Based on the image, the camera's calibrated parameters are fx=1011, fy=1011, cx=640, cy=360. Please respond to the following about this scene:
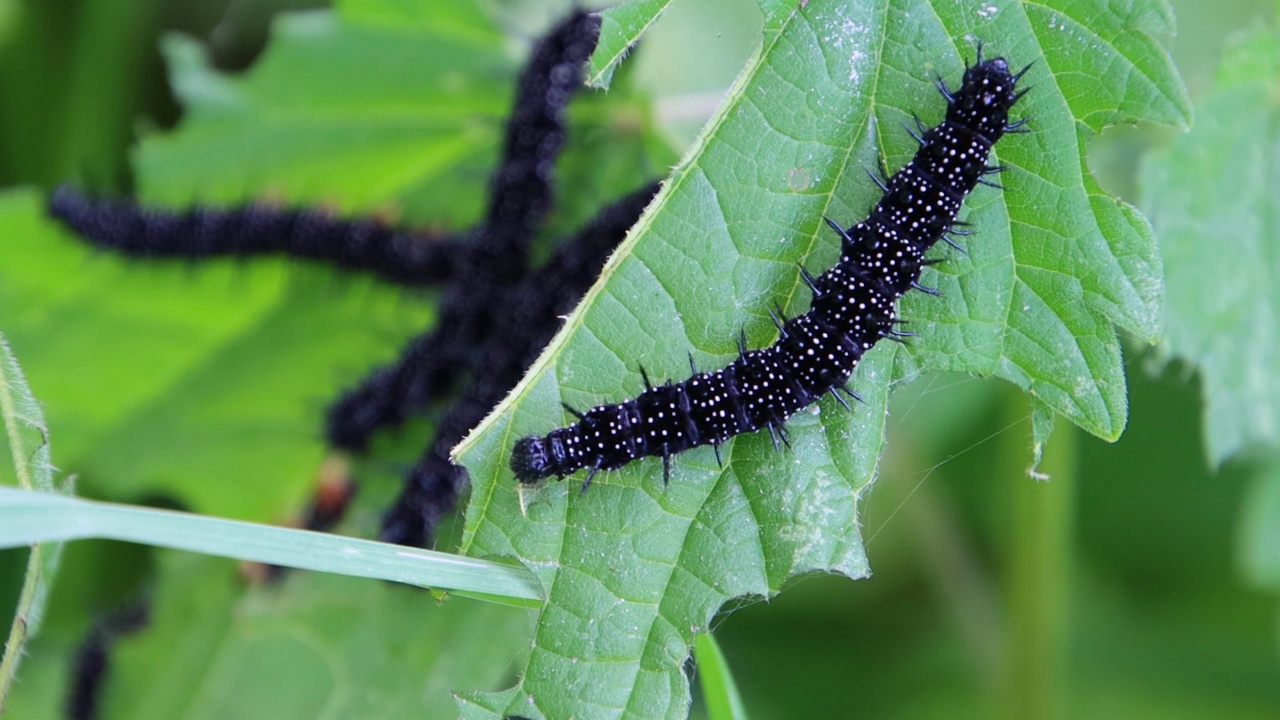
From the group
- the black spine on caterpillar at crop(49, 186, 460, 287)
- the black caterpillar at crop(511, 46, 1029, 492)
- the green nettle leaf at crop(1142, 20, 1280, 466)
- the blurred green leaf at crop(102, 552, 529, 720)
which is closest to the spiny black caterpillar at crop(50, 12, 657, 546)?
the black spine on caterpillar at crop(49, 186, 460, 287)

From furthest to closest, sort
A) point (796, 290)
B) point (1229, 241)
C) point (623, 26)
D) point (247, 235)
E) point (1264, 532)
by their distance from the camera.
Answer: point (247, 235) < point (1264, 532) < point (1229, 241) < point (796, 290) < point (623, 26)

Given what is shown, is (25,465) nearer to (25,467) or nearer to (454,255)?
(25,467)

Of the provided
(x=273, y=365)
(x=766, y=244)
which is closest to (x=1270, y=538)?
(x=766, y=244)

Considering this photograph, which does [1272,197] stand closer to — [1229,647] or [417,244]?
[1229,647]

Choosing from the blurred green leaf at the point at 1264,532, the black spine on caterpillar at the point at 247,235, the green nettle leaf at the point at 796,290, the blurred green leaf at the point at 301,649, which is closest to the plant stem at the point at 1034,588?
the blurred green leaf at the point at 1264,532

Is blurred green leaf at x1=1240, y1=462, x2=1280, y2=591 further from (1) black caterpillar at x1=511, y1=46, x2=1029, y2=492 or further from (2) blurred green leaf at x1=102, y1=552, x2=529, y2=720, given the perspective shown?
(2) blurred green leaf at x1=102, y1=552, x2=529, y2=720

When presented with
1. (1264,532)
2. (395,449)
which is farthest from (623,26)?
(1264,532)
